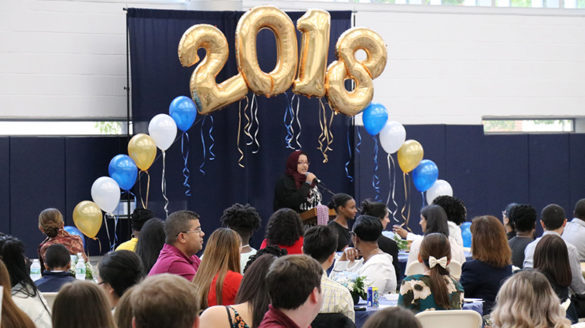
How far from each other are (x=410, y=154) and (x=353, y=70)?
4.27ft

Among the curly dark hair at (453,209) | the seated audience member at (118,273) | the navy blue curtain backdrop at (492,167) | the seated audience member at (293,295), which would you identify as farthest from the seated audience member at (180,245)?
the navy blue curtain backdrop at (492,167)

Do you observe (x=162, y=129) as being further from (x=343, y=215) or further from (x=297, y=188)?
(x=343, y=215)

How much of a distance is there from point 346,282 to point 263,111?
5.00 metres

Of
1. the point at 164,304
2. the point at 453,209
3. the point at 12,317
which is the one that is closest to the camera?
the point at 164,304

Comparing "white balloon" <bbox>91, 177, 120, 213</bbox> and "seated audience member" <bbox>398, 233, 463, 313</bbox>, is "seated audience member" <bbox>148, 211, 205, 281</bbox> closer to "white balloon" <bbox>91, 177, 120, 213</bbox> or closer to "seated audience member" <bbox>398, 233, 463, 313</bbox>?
"seated audience member" <bbox>398, 233, 463, 313</bbox>

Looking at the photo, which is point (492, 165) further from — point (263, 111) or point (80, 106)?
point (80, 106)

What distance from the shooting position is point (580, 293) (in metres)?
6.27

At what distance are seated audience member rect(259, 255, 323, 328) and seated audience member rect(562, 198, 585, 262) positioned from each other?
5346 mm

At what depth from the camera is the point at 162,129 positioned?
861 cm

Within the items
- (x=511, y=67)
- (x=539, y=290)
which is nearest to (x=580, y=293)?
(x=539, y=290)

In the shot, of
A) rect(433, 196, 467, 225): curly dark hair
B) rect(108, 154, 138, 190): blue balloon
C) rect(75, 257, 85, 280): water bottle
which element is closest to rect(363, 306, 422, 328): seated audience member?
rect(75, 257, 85, 280): water bottle

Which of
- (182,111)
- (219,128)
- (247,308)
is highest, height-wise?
(182,111)

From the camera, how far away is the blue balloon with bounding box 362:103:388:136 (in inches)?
370

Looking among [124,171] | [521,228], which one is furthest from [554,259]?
[124,171]
